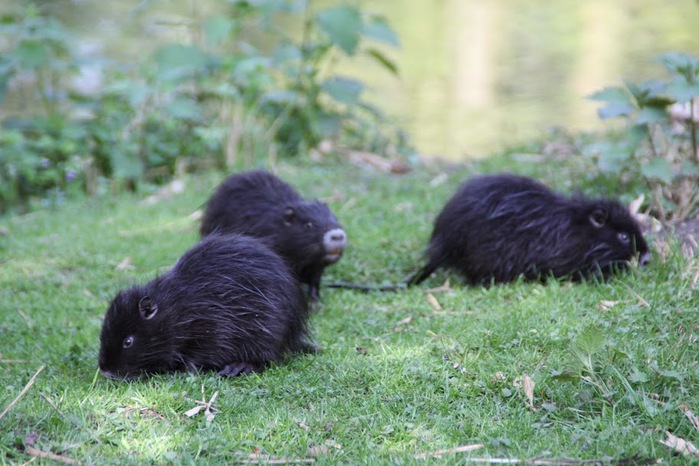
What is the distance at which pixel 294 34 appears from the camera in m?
15.1

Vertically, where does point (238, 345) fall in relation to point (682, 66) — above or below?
below

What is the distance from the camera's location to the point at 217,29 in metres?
7.88

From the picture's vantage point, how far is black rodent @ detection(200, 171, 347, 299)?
5.21 meters

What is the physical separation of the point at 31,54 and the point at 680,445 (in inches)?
274

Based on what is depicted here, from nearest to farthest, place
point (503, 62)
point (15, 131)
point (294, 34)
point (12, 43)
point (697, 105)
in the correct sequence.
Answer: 1. point (697, 105)
2. point (15, 131)
3. point (12, 43)
4. point (503, 62)
5. point (294, 34)

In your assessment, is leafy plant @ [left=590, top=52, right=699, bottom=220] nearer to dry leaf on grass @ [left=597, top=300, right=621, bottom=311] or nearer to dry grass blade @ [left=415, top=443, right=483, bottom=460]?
dry leaf on grass @ [left=597, top=300, right=621, bottom=311]

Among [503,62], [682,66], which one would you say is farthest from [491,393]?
[503,62]

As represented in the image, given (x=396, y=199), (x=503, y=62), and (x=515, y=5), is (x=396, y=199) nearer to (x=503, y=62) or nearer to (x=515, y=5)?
(x=503, y=62)

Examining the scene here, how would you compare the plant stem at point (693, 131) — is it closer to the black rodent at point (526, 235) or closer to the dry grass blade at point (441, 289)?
the black rodent at point (526, 235)

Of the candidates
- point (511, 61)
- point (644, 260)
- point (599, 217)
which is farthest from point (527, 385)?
point (511, 61)

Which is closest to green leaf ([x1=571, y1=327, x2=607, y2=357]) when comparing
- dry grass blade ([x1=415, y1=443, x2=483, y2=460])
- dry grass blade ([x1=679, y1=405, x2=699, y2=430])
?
dry grass blade ([x1=679, y1=405, x2=699, y2=430])

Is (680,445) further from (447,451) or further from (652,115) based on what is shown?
(652,115)

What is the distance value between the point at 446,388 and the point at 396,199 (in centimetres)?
368

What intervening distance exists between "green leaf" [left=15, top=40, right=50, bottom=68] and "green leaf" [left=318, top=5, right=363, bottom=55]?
2743mm
